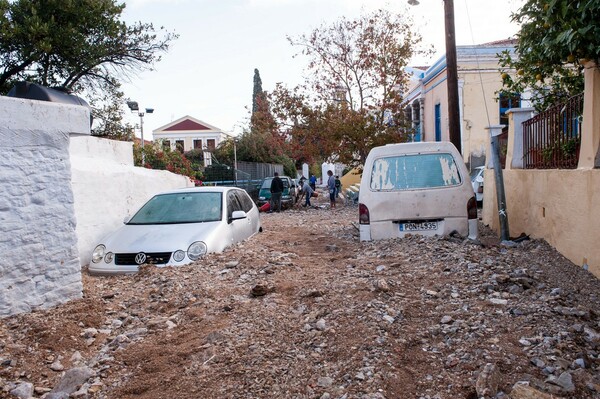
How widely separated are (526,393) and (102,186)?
290 inches

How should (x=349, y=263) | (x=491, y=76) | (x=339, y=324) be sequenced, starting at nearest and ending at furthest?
(x=339, y=324), (x=349, y=263), (x=491, y=76)

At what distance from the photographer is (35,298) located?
207 inches

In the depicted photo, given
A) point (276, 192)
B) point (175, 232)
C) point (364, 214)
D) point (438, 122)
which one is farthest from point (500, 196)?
point (438, 122)

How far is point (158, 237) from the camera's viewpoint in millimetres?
7082

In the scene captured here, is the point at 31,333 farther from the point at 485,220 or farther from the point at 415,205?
the point at 485,220

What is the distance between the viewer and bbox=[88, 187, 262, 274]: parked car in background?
6777 mm

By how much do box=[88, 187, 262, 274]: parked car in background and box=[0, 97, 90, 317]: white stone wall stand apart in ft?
3.87

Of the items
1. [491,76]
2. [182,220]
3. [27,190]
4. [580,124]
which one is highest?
[491,76]

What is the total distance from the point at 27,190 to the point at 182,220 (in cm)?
271

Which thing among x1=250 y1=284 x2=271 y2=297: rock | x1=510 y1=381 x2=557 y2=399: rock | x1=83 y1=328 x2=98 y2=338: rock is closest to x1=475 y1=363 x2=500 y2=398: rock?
x1=510 y1=381 x2=557 y2=399: rock

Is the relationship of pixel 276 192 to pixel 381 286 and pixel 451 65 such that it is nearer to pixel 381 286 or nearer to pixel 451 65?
pixel 451 65

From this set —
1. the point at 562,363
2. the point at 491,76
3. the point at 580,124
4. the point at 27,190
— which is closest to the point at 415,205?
the point at 580,124

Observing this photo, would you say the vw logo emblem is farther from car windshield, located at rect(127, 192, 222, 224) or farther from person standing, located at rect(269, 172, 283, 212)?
person standing, located at rect(269, 172, 283, 212)

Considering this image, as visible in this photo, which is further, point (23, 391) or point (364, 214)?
point (364, 214)
